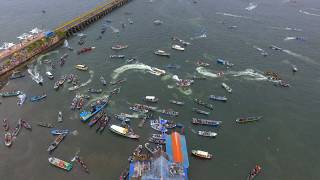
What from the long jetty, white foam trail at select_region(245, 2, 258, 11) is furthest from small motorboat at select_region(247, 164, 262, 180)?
white foam trail at select_region(245, 2, 258, 11)

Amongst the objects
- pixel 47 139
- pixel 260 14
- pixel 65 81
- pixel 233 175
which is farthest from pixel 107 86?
pixel 260 14

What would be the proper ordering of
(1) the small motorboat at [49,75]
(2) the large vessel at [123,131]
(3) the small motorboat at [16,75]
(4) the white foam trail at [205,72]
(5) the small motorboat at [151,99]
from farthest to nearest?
1. (4) the white foam trail at [205,72]
2. (3) the small motorboat at [16,75]
3. (1) the small motorboat at [49,75]
4. (5) the small motorboat at [151,99]
5. (2) the large vessel at [123,131]

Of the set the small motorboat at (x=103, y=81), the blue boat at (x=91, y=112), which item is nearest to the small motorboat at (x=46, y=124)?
the blue boat at (x=91, y=112)

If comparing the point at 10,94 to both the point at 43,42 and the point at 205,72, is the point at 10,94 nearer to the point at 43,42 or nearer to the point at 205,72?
the point at 43,42

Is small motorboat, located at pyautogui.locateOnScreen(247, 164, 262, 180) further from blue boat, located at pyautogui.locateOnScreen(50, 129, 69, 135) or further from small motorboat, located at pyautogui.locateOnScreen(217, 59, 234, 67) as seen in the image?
blue boat, located at pyautogui.locateOnScreen(50, 129, 69, 135)

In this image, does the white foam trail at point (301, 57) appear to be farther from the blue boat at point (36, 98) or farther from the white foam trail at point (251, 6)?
the blue boat at point (36, 98)
